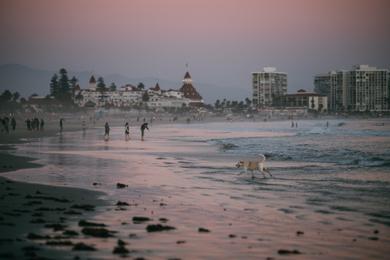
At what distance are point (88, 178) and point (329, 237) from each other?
9.75 m

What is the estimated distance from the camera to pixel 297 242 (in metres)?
8.62

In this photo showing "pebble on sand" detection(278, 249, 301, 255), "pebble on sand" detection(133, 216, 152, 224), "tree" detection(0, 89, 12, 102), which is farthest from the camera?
"tree" detection(0, 89, 12, 102)

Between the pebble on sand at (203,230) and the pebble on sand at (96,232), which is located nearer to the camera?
the pebble on sand at (96,232)


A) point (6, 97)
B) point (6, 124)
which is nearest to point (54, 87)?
point (6, 97)

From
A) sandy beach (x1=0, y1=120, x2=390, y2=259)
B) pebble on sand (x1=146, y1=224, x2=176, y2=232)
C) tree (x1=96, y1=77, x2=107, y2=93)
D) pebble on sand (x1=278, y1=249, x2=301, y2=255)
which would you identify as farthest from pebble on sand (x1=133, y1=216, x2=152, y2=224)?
tree (x1=96, y1=77, x2=107, y2=93)

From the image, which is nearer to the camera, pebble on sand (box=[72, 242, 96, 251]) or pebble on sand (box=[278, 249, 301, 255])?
pebble on sand (box=[72, 242, 96, 251])

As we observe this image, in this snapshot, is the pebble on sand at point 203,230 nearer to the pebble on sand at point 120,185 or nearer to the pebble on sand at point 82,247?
the pebble on sand at point 82,247

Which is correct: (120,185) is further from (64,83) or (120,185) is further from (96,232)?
(64,83)

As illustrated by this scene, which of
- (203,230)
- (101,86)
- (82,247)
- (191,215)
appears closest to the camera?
(82,247)

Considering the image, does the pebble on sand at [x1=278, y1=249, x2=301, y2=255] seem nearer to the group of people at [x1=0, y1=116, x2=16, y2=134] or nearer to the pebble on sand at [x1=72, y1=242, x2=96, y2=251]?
the pebble on sand at [x1=72, y1=242, x2=96, y2=251]

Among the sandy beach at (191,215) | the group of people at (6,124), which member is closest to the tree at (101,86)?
the group of people at (6,124)

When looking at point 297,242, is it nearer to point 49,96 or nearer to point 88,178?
point 88,178

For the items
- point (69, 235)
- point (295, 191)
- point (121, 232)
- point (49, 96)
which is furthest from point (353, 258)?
point (49, 96)

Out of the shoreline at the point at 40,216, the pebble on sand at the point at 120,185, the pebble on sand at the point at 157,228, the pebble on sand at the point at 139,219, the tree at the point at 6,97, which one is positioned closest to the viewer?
the shoreline at the point at 40,216
